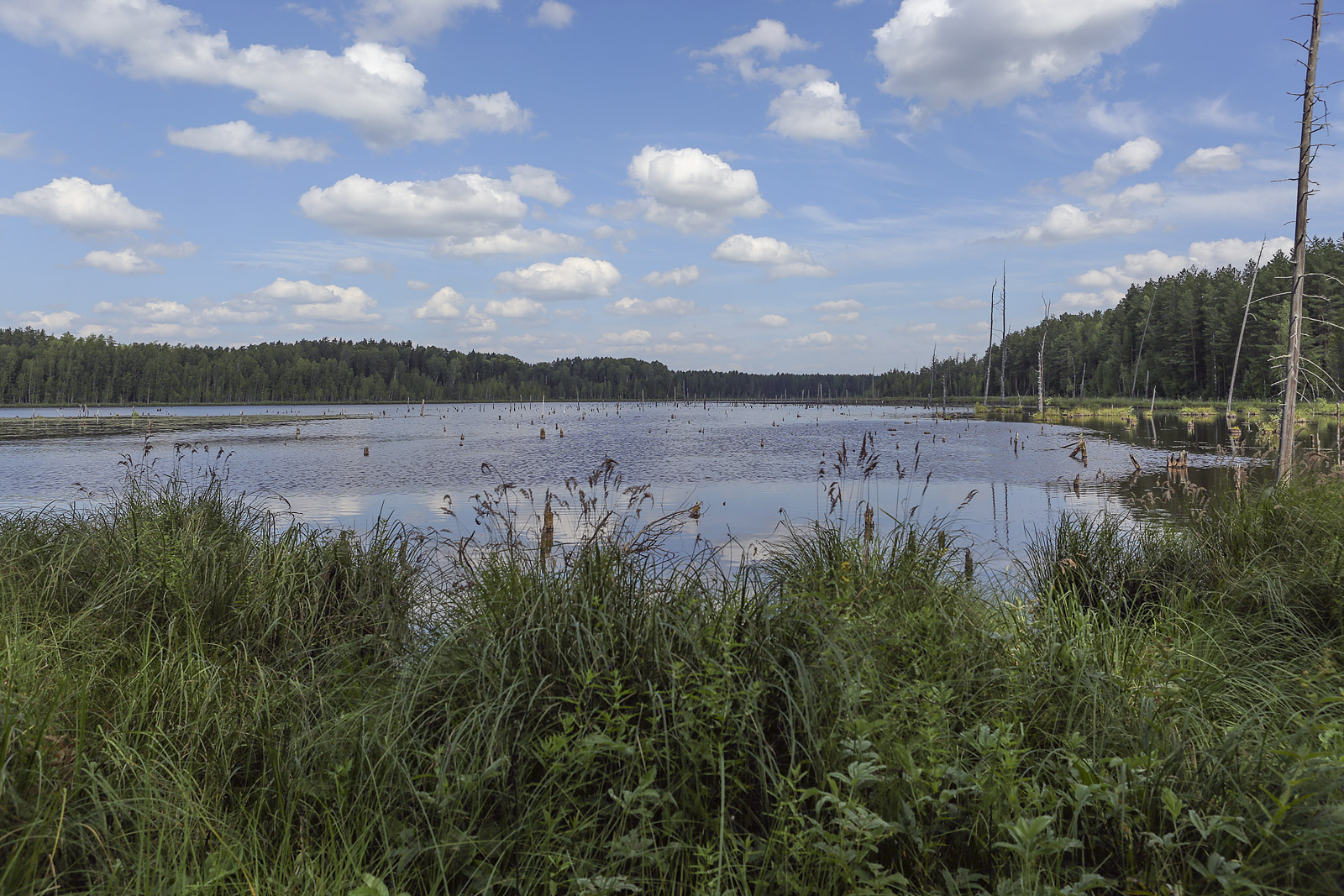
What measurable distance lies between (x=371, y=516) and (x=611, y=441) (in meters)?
32.6

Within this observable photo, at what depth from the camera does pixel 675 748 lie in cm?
361

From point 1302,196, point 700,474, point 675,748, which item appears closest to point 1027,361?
point 700,474

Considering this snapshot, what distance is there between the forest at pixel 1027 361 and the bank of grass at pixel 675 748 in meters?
57.6

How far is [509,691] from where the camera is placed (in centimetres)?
361

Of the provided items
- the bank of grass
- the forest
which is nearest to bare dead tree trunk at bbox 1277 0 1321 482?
the bank of grass

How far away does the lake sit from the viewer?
1473 cm

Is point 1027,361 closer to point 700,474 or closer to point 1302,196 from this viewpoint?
point 700,474

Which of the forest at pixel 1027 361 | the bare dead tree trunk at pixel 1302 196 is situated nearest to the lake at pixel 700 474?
the bare dead tree trunk at pixel 1302 196

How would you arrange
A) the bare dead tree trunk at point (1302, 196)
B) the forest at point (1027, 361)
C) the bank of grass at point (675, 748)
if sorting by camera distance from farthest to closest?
the forest at point (1027, 361) < the bare dead tree trunk at point (1302, 196) < the bank of grass at point (675, 748)

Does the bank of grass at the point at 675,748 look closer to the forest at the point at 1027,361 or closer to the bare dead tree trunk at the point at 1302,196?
the bare dead tree trunk at the point at 1302,196

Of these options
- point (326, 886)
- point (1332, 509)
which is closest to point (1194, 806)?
point (326, 886)

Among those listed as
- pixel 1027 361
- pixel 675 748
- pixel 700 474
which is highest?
pixel 1027 361

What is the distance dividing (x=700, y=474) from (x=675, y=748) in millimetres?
25155

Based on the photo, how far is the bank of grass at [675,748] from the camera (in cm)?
283
